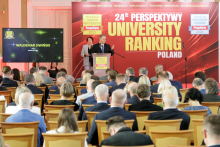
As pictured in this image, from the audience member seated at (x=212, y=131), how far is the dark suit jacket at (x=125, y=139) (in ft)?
1.89

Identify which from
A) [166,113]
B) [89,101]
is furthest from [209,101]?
[89,101]

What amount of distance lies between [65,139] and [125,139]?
24.5 inches

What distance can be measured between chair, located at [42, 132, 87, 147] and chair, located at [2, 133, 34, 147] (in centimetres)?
27

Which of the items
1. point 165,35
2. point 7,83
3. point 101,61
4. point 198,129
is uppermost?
point 165,35

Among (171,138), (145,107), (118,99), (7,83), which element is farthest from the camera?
(7,83)

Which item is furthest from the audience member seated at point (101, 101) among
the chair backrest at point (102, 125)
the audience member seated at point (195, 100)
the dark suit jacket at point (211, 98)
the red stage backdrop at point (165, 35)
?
the red stage backdrop at point (165, 35)

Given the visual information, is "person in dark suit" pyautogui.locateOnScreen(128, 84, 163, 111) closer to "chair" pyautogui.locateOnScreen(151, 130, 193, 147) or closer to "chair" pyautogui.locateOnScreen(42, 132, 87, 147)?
"chair" pyautogui.locateOnScreen(151, 130, 193, 147)

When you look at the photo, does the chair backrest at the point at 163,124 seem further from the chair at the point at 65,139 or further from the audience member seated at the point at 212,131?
the audience member seated at the point at 212,131

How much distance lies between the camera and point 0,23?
10.2 meters

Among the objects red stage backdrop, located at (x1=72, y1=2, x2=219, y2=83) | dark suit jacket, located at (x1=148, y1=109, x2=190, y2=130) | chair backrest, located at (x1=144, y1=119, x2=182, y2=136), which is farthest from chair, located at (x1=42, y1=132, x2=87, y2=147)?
red stage backdrop, located at (x1=72, y1=2, x2=219, y2=83)

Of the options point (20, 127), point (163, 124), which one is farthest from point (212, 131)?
point (20, 127)

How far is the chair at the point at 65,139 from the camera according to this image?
8.30 feet

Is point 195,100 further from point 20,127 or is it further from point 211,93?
point 20,127

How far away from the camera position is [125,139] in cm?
224
